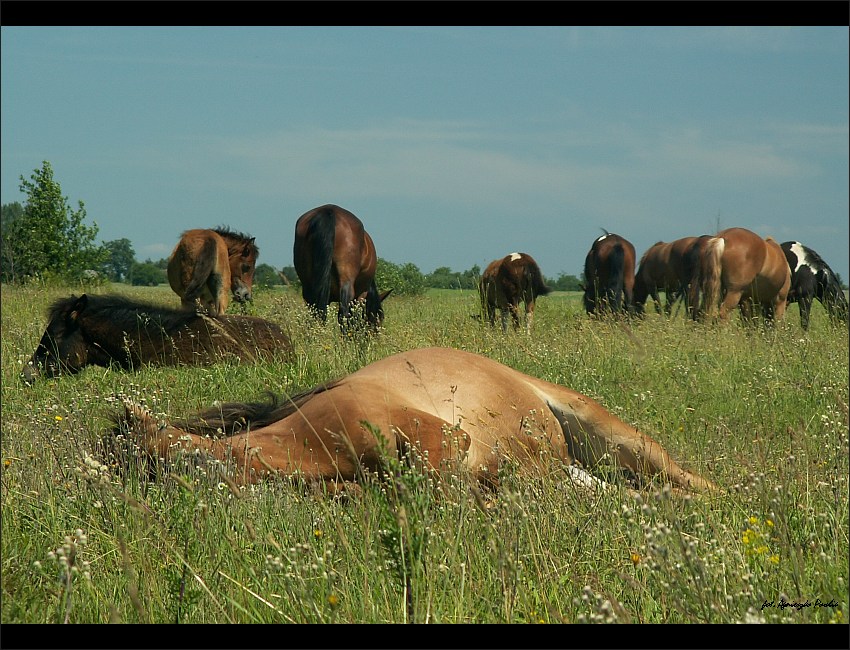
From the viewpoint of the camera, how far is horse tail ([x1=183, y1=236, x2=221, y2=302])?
41.2 feet

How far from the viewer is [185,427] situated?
4367 millimetres

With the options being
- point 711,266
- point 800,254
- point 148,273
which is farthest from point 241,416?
point 148,273

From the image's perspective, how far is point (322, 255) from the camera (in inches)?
450

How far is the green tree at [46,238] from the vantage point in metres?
16.1

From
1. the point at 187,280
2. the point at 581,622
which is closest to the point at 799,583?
the point at 581,622

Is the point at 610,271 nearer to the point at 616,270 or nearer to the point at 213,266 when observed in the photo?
the point at 616,270

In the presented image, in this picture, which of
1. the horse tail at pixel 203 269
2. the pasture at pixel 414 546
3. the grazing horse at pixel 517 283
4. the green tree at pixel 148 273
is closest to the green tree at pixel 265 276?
the grazing horse at pixel 517 283

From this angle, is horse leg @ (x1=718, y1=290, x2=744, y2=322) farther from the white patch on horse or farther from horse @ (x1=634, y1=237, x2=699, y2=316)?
the white patch on horse

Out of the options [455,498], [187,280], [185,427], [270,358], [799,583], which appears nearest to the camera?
[799,583]

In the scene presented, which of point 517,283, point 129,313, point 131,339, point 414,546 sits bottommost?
point 414,546

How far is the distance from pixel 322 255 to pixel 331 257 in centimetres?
13

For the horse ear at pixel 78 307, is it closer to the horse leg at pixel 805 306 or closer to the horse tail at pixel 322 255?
the horse tail at pixel 322 255
